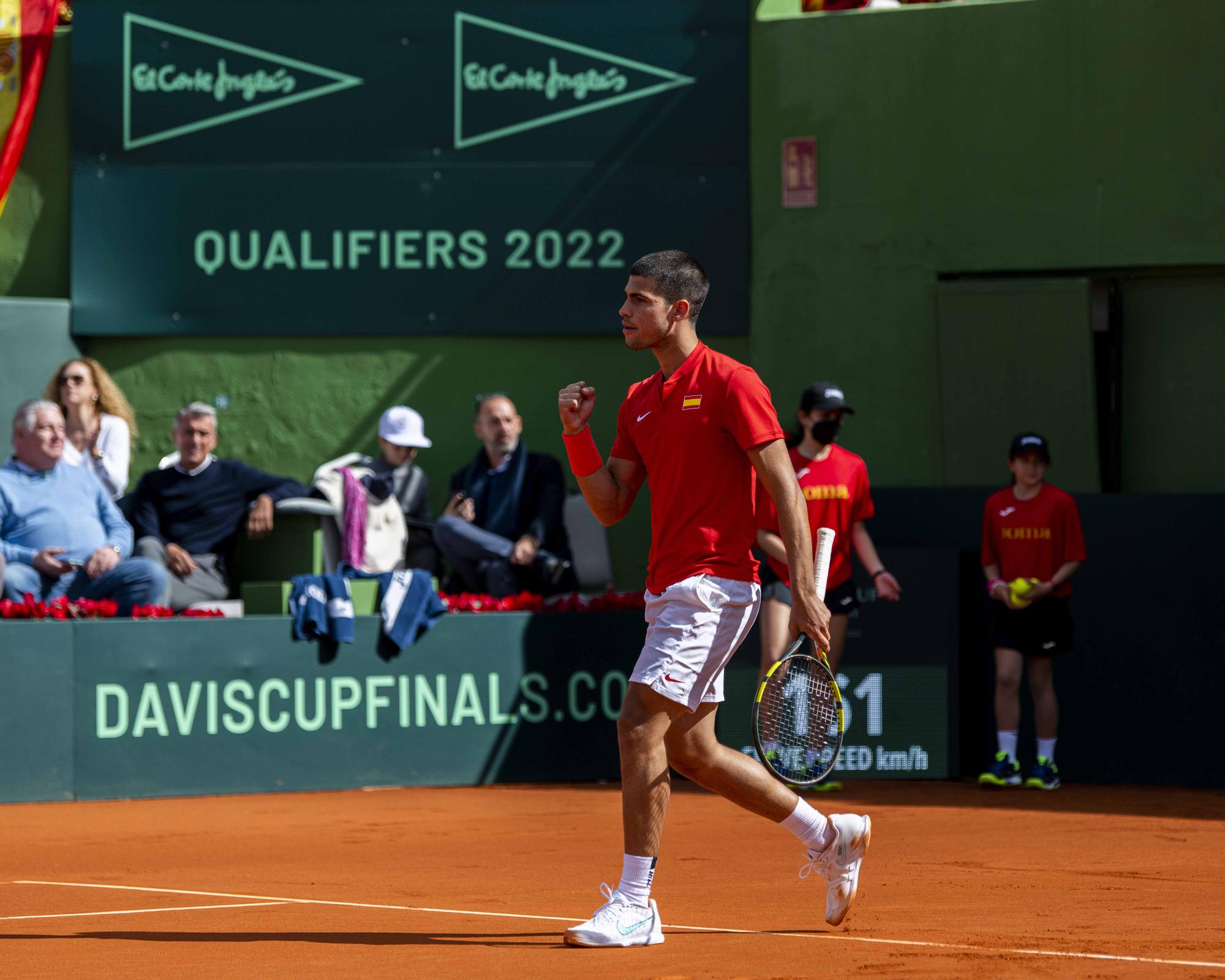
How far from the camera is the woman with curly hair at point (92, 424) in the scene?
10750mm

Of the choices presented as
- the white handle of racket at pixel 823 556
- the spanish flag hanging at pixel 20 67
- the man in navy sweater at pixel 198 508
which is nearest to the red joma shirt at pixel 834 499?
the man in navy sweater at pixel 198 508

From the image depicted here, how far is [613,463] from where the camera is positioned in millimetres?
5418

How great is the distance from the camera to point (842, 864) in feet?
17.0

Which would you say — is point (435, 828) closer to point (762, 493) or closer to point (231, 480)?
point (762, 493)

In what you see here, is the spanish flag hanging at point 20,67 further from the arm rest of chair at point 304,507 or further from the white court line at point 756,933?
the white court line at point 756,933

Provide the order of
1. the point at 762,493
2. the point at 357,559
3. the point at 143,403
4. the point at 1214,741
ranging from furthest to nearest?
the point at 143,403 < the point at 357,559 < the point at 1214,741 < the point at 762,493

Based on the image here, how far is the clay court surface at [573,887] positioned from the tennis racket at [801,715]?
1.55 ft

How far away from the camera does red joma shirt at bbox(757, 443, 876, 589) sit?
9.12 metres

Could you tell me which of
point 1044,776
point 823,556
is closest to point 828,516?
point 1044,776

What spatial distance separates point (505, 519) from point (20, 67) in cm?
498

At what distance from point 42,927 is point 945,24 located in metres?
8.53

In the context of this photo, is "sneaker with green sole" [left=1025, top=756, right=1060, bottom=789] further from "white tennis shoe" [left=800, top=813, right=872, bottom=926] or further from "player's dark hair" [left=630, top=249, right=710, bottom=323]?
"player's dark hair" [left=630, top=249, right=710, bottom=323]

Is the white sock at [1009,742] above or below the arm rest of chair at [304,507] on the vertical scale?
below

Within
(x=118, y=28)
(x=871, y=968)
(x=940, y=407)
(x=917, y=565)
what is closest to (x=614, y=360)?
(x=940, y=407)
